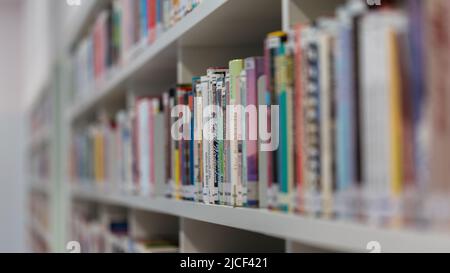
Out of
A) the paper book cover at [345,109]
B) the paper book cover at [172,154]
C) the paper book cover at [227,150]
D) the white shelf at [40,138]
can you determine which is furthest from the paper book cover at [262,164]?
the white shelf at [40,138]

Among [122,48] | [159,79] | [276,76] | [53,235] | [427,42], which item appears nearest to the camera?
[427,42]

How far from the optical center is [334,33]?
0.76 m

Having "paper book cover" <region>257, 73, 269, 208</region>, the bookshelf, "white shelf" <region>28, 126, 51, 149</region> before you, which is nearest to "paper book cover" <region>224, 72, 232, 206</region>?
"paper book cover" <region>257, 73, 269, 208</region>

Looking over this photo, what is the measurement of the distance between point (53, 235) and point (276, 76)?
3040mm

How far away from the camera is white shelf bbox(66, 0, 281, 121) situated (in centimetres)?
123

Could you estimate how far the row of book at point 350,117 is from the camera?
67 centimetres

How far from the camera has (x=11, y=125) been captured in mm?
5781

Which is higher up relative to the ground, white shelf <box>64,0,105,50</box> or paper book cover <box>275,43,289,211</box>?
Answer: white shelf <box>64,0,105,50</box>

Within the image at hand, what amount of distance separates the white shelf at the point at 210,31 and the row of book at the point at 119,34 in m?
0.03

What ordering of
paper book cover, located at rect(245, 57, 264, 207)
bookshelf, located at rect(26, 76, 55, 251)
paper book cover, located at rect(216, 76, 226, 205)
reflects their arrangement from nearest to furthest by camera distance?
paper book cover, located at rect(245, 57, 264, 207), paper book cover, located at rect(216, 76, 226, 205), bookshelf, located at rect(26, 76, 55, 251)
